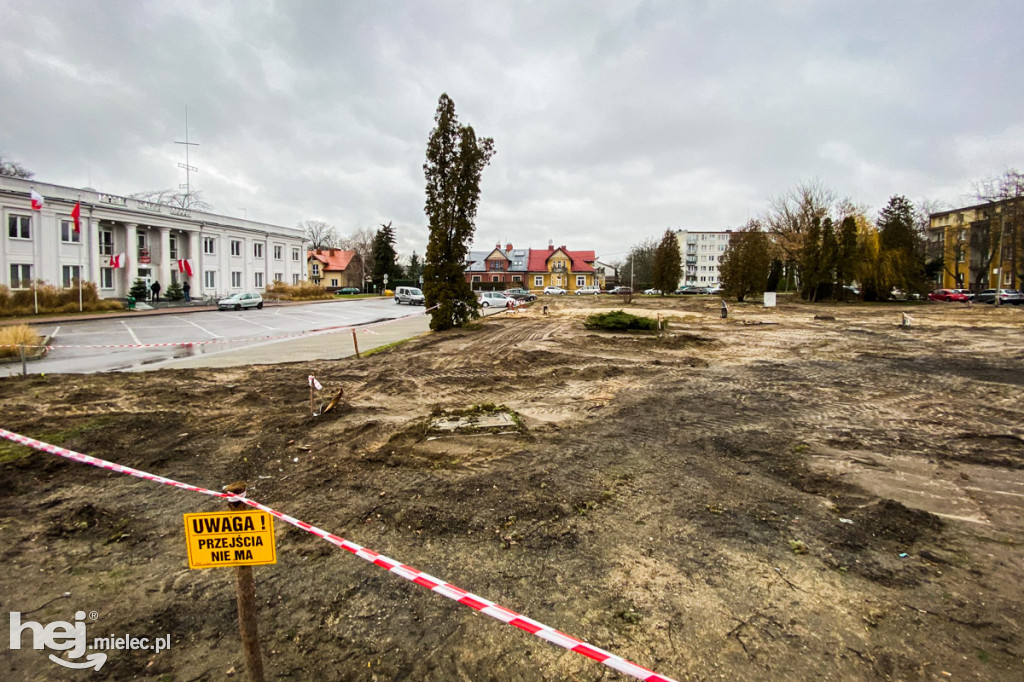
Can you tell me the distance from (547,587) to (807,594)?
1.96 m

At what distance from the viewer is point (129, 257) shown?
137 feet

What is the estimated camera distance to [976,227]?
58.8 meters

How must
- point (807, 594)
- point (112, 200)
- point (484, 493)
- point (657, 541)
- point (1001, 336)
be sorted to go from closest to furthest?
point (807, 594), point (657, 541), point (484, 493), point (1001, 336), point (112, 200)

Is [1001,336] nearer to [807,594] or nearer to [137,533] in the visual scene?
[807,594]

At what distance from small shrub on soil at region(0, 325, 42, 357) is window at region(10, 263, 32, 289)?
25237 mm

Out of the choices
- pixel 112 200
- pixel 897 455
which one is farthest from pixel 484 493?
pixel 112 200

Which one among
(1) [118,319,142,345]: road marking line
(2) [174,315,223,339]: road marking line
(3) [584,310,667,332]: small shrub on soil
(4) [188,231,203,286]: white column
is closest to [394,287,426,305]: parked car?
(4) [188,231,203,286]: white column

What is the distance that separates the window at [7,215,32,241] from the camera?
34.1 metres

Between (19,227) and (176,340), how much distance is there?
26978 millimetres

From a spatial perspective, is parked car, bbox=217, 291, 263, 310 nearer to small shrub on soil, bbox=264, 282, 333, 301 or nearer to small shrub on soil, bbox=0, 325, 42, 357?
small shrub on soil, bbox=264, 282, 333, 301

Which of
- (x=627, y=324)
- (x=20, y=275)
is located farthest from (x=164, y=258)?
(x=627, y=324)

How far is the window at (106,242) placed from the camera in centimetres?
4056

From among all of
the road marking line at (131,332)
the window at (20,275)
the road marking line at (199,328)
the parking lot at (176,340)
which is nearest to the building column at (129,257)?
the window at (20,275)

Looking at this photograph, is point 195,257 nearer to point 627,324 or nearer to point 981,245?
point 627,324
